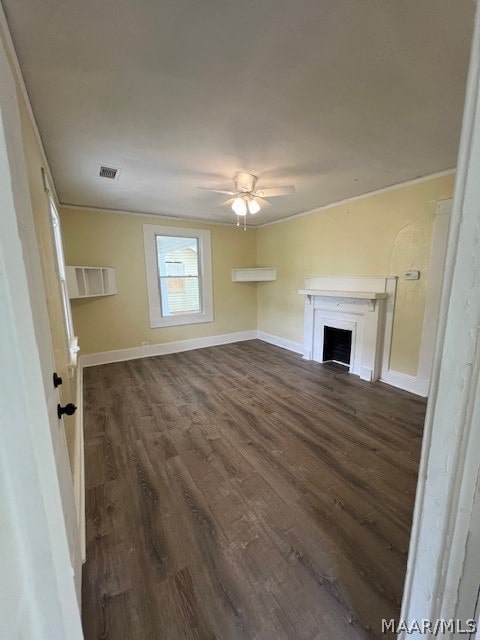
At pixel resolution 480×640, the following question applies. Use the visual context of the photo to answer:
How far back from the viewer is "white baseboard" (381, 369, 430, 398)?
294 centimetres

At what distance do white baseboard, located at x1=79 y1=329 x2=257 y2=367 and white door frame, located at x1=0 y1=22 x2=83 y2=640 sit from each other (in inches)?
149

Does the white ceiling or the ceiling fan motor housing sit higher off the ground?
the white ceiling

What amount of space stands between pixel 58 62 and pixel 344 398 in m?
3.41

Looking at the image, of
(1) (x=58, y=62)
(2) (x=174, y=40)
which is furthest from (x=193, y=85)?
(1) (x=58, y=62)

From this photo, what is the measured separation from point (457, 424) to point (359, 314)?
306 cm

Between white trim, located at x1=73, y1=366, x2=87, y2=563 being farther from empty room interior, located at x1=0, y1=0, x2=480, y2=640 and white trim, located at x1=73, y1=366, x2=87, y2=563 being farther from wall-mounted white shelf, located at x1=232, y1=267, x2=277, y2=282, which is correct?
wall-mounted white shelf, located at x1=232, y1=267, x2=277, y2=282

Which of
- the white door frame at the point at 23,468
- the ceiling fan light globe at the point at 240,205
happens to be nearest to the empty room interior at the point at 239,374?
the white door frame at the point at 23,468

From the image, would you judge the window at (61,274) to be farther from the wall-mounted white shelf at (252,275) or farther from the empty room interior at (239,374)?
the wall-mounted white shelf at (252,275)

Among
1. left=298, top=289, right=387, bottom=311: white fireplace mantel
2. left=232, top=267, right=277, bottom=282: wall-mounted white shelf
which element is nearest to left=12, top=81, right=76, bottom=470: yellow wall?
left=298, top=289, right=387, bottom=311: white fireplace mantel

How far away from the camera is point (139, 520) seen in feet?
4.88

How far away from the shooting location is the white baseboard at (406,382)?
294cm

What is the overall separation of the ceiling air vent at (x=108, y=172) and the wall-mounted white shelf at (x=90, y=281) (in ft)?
4.41

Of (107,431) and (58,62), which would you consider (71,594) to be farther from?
(58,62)

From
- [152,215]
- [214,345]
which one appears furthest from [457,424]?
[214,345]
